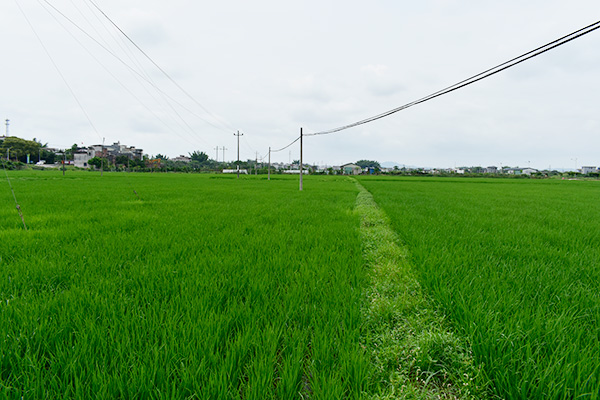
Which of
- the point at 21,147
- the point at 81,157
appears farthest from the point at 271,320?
the point at 81,157

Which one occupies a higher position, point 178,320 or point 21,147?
point 21,147

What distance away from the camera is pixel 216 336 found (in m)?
1.57

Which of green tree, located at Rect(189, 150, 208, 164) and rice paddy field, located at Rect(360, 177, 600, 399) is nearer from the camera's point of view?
rice paddy field, located at Rect(360, 177, 600, 399)

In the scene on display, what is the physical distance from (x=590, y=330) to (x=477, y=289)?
0.67m

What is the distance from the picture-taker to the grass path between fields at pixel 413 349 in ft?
4.34

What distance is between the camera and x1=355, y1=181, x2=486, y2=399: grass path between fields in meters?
1.32

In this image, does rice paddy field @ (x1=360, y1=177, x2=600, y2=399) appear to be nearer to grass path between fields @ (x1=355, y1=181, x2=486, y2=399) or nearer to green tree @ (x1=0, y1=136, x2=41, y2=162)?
grass path between fields @ (x1=355, y1=181, x2=486, y2=399)

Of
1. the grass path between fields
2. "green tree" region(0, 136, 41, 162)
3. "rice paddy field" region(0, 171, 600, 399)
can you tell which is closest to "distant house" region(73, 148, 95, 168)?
"green tree" region(0, 136, 41, 162)

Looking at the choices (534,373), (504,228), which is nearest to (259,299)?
(534,373)

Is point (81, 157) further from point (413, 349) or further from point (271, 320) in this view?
point (413, 349)

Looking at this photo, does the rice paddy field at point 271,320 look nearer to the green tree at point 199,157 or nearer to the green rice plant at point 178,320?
the green rice plant at point 178,320

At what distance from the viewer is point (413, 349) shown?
5.07 ft

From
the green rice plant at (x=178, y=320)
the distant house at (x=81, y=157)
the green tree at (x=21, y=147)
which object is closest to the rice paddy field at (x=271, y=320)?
the green rice plant at (x=178, y=320)

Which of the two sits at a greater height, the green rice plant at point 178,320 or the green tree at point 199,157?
the green tree at point 199,157
